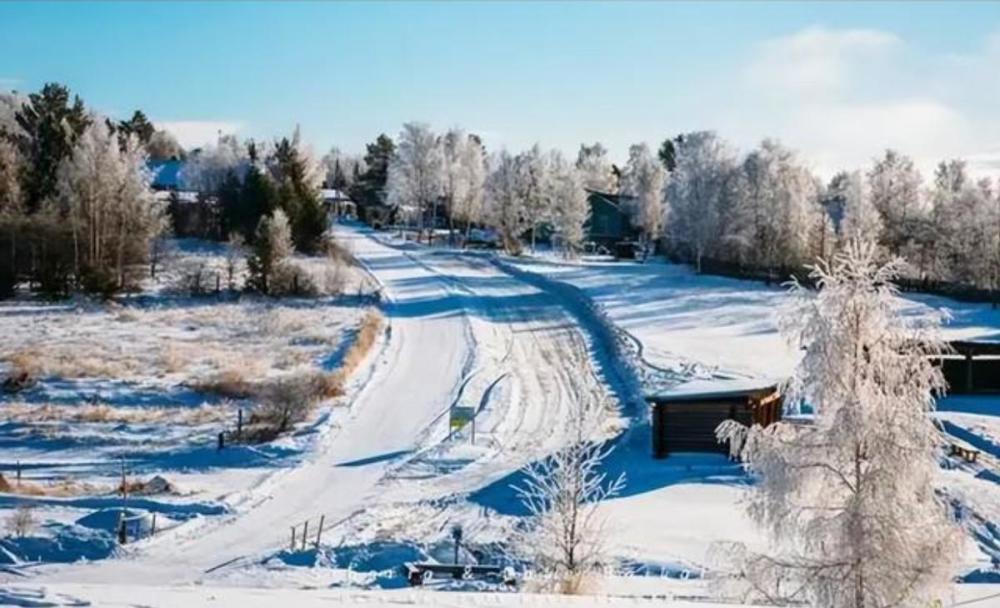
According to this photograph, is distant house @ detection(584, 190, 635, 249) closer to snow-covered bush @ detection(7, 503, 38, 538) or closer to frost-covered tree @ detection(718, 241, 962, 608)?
snow-covered bush @ detection(7, 503, 38, 538)

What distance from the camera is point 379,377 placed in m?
42.0

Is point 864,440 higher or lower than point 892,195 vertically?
lower

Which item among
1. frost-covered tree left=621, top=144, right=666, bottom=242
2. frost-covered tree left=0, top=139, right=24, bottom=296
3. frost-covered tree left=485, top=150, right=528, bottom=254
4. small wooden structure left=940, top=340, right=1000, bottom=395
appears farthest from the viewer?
frost-covered tree left=621, top=144, right=666, bottom=242

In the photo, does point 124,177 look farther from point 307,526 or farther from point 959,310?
point 959,310

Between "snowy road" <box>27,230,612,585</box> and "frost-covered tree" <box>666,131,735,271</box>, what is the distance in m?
18.9

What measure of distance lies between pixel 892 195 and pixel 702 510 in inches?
2799

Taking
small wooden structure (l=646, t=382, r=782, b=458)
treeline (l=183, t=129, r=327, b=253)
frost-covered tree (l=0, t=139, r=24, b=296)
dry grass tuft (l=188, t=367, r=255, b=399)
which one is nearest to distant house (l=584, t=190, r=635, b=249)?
treeline (l=183, t=129, r=327, b=253)

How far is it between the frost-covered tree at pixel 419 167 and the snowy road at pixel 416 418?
3959cm

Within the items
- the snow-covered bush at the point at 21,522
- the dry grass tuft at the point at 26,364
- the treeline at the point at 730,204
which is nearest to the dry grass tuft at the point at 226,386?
the dry grass tuft at the point at 26,364

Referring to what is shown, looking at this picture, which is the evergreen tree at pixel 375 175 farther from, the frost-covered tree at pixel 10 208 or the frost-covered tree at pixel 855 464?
the frost-covered tree at pixel 855 464

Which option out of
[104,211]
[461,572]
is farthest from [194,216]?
[461,572]

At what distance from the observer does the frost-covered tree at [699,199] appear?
81.8 metres

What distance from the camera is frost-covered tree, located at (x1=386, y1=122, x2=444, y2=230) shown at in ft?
355

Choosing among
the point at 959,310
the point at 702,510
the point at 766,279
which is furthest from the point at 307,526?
the point at 766,279
